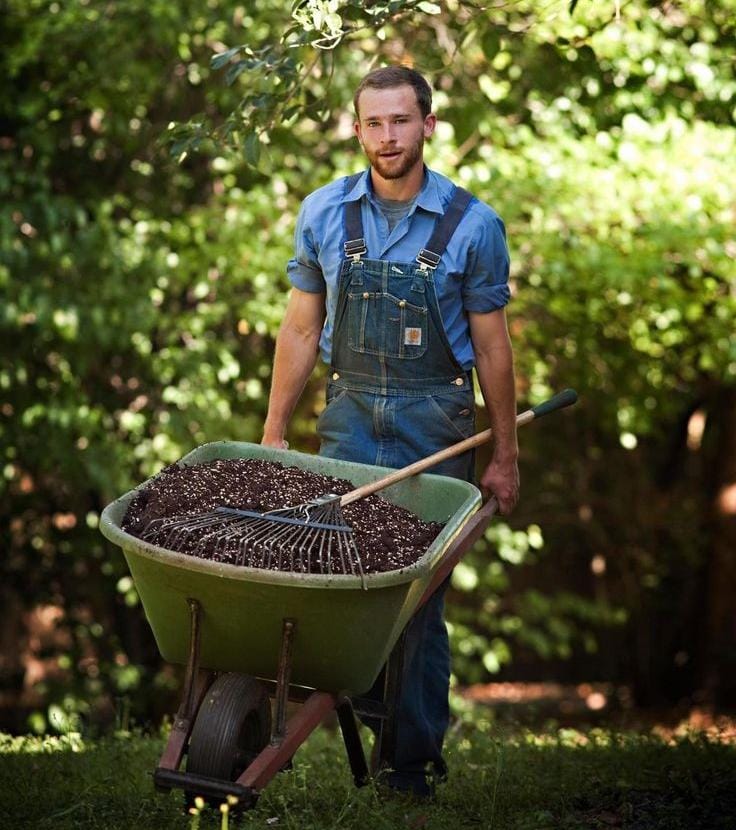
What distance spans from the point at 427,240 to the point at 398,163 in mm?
211

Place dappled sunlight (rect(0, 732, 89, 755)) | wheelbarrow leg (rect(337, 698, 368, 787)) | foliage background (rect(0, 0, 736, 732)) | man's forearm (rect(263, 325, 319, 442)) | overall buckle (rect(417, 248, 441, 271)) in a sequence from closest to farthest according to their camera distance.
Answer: wheelbarrow leg (rect(337, 698, 368, 787)) < overall buckle (rect(417, 248, 441, 271)) < man's forearm (rect(263, 325, 319, 442)) < dappled sunlight (rect(0, 732, 89, 755)) < foliage background (rect(0, 0, 736, 732))

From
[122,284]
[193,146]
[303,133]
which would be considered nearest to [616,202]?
[303,133]

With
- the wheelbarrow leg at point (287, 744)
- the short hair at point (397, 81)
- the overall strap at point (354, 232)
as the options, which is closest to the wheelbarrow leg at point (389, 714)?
the wheelbarrow leg at point (287, 744)

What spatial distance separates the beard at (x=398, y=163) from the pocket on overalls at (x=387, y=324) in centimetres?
31

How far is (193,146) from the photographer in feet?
12.6

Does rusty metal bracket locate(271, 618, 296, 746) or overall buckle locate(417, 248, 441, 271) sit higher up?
overall buckle locate(417, 248, 441, 271)

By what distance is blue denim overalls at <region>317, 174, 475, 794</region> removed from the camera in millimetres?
3404

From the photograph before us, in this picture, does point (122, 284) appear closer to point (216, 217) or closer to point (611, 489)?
point (216, 217)

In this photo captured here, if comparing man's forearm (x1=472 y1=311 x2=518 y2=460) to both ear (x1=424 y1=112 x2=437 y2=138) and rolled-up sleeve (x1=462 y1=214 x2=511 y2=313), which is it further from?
ear (x1=424 y1=112 x2=437 y2=138)

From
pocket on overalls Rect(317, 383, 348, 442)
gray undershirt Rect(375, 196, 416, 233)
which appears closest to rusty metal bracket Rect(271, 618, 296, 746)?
pocket on overalls Rect(317, 383, 348, 442)

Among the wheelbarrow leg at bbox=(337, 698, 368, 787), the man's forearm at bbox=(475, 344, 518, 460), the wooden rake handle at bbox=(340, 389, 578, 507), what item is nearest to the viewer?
the wooden rake handle at bbox=(340, 389, 578, 507)

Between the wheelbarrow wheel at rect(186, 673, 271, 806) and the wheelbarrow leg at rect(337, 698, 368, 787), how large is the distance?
0.21 m

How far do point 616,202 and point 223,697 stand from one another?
365 cm

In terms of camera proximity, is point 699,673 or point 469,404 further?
point 699,673
